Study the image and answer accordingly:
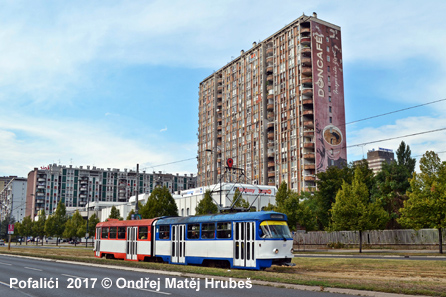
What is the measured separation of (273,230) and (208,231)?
14.8ft

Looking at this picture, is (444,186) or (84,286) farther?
(444,186)

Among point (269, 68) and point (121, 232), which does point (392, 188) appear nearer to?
point (269, 68)

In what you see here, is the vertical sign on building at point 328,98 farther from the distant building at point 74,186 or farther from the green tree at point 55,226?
the distant building at point 74,186

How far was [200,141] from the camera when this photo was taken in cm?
13038

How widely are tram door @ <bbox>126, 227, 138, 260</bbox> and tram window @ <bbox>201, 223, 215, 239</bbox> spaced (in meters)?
8.61

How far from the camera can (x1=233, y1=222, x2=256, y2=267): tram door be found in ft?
74.0

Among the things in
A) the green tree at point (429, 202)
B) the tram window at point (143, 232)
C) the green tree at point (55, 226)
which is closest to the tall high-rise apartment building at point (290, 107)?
the green tree at point (55, 226)

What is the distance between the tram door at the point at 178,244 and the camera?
1089 inches

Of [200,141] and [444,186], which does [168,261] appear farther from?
[200,141]

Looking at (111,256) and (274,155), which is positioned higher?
(274,155)

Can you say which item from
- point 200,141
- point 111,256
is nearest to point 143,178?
point 200,141

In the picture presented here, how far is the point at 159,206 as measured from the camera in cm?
5678

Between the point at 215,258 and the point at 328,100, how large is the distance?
75.6 meters

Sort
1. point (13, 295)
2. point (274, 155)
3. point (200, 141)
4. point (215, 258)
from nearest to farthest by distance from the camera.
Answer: point (13, 295) < point (215, 258) < point (274, 155) < point (200, 141)
